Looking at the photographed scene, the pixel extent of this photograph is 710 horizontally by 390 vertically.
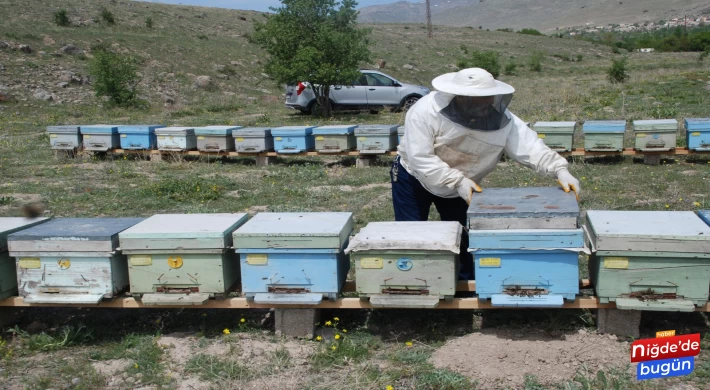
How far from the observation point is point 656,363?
1.92m

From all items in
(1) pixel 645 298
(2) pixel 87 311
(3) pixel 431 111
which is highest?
(3) pixel 431 111

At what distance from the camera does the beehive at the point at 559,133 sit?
363 inches

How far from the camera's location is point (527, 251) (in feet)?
11.3

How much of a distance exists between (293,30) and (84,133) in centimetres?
705

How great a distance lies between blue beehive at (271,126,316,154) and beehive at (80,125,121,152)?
8.95 ft

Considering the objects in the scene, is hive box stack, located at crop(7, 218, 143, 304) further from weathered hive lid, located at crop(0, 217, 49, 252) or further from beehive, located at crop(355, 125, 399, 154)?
beehive, located at crop(355, 125, 399, 154)

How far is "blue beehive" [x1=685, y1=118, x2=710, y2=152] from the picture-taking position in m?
8.77

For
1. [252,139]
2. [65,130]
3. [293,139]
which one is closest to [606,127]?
[293,139]

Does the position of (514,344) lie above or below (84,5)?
below

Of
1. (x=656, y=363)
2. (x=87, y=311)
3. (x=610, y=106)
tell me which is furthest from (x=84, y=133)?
(x=610, y=106)

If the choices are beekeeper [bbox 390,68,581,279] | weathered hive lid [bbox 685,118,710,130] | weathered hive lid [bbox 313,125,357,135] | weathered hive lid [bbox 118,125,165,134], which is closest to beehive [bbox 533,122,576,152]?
weathered hive lid [bbox 685,118,710,130]

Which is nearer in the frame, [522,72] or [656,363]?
[656,363]

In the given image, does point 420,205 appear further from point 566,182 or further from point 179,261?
point 179,261

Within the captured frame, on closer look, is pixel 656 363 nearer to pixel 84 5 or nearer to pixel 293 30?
pixel 293 30
